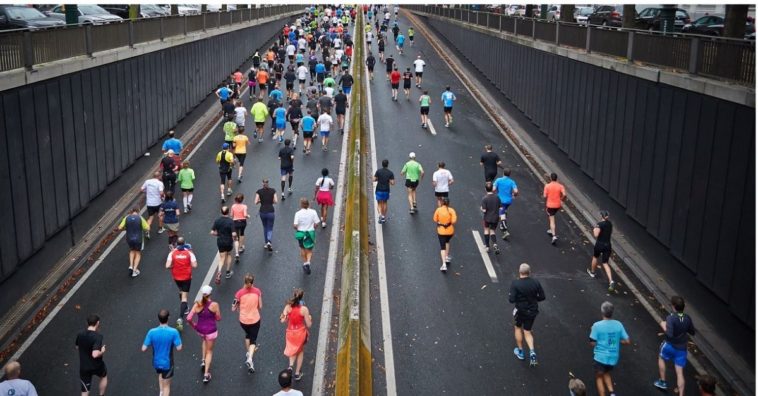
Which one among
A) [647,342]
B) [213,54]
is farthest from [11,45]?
[213,54]

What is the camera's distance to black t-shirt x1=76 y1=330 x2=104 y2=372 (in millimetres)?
10391

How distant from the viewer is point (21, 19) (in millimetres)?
24438

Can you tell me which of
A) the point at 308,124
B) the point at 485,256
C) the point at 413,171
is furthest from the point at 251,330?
the point at 308,124

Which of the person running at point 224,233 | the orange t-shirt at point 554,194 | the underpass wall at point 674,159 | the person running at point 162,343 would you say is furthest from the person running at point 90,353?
the orange t-shirt at point 554,194

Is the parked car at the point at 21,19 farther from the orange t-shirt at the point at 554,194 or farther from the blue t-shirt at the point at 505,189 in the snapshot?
the orange t-shirt at the point at 554,194

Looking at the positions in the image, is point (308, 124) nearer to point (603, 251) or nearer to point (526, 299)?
point (603, 251)

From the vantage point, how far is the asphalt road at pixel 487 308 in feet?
39.6

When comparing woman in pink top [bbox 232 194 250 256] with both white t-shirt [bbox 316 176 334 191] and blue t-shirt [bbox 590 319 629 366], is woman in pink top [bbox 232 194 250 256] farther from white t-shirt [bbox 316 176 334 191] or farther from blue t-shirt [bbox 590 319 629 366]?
blue t-shirt [bbox 590 319 629 366]

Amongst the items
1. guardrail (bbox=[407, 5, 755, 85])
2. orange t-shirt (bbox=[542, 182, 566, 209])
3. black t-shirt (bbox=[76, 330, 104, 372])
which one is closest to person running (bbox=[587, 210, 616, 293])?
orange t-shirt (bbox=[542, 182, 566, 209])

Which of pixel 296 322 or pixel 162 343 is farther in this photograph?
pixel 296 322

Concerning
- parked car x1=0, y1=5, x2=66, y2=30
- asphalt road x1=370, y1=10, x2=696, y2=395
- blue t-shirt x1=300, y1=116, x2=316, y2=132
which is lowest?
asphalt road x1=370, y1=10, x2=696, y2=395

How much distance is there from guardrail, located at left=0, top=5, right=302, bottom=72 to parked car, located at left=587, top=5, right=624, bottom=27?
21.4m

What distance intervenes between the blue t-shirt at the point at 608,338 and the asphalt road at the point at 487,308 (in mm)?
994

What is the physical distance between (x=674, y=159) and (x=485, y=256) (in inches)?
194
